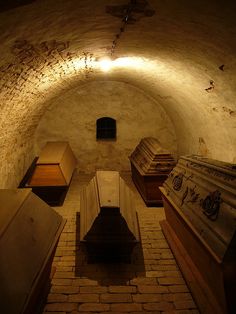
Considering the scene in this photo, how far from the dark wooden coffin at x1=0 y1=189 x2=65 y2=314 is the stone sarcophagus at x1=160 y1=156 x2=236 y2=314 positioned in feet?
6.36

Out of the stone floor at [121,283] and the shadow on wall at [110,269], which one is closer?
the stone floor at [121,283]

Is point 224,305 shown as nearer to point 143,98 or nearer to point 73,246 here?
point 73,246

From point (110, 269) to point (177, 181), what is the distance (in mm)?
2017

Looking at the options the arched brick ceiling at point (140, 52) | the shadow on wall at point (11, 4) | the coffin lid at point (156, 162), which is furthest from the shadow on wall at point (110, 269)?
the shadow on wall at point (11, 4)

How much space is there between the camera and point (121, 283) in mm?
3670

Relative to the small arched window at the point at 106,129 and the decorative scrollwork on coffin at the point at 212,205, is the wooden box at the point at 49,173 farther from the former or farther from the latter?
the decorative scrollwork on coffin at the point at 212,205

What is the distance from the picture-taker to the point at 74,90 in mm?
8938

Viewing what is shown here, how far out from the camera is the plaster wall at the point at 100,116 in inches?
354

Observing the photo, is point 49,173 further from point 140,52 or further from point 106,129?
point 106,129

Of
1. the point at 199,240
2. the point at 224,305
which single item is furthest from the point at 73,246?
the point at 224,305

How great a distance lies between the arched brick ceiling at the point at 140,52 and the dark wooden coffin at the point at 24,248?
1.95 m

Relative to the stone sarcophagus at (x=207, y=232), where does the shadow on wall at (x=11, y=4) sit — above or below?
above

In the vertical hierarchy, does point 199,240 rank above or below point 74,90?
below

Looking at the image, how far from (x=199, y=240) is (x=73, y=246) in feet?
8.19
